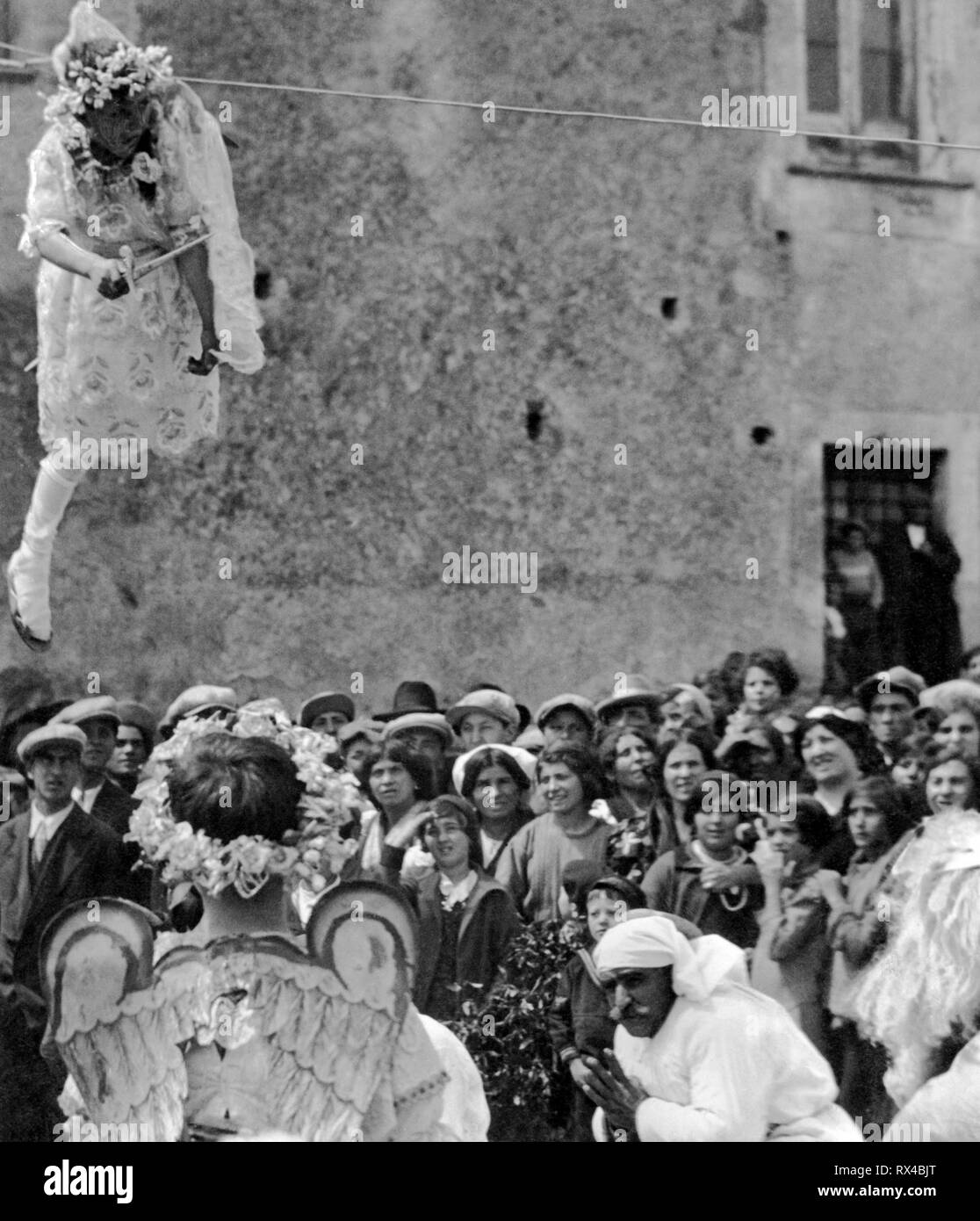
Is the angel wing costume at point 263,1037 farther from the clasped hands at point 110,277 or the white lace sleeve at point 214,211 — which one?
the clasped hands at point 110,277

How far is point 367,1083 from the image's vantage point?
26.6 ft

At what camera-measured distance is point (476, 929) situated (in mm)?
8953

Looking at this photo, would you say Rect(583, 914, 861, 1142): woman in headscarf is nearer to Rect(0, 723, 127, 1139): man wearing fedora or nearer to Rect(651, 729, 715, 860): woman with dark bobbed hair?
Rect(651, 729, 715, 860): woman with dark bobbed hair

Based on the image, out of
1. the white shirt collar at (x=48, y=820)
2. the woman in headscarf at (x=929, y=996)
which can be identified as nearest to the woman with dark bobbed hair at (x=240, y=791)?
the white shirt collar at (x=48, y=820)

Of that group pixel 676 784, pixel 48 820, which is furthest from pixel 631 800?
pixel 48 820

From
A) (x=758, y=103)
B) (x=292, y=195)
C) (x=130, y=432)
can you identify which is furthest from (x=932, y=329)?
(x=130, y=432)

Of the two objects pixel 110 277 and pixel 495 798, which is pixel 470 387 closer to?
pixel 110 277

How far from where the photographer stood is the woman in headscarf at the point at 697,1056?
8.38 meters

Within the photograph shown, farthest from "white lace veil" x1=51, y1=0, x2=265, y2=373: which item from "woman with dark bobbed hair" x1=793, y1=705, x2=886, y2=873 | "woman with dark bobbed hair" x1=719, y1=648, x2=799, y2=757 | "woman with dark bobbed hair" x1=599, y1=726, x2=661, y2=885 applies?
"woman with dark bobbed hair" x1=793, y1=705, x2=886, y2=873

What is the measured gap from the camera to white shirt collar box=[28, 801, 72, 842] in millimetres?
8891

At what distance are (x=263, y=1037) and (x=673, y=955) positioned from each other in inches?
55.2

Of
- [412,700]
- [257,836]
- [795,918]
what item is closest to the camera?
[257,836]

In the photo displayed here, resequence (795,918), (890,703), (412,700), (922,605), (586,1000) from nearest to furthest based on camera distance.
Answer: (586,1000) < (795,918) < (412,700) < (890,703) < (922,605)
